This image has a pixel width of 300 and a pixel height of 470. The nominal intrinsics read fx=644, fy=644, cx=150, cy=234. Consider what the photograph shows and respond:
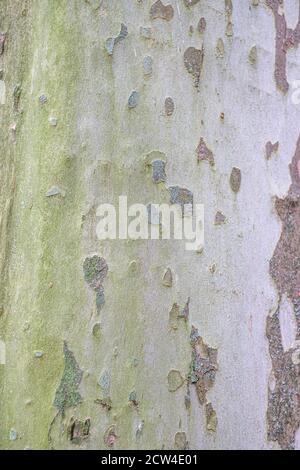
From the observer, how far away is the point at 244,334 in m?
1.08

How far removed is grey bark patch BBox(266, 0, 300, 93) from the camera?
3.76ft

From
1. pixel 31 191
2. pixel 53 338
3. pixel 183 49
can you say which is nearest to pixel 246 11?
pixel 183 49

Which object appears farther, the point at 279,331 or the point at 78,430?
the point at 279,331

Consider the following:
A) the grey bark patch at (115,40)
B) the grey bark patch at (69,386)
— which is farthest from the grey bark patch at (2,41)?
the grey bark patch at (69,386)

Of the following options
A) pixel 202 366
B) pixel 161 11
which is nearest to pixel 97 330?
pixel 202 366

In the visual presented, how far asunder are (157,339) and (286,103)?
48 centimetres

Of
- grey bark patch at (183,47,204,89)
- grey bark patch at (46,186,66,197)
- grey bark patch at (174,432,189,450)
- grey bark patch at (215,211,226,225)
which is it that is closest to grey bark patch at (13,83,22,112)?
grey bark patch at (46,186,66,197)

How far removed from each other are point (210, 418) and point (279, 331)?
0.20 metres

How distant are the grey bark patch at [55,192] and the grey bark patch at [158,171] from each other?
0.15 metres

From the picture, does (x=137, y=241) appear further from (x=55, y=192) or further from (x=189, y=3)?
(x=189, y=3)

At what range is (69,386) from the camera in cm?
101

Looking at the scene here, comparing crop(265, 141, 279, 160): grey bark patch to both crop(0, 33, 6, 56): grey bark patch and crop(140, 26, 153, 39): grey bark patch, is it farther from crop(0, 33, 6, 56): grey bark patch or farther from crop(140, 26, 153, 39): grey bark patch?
crop(0, 33, 6, 56): grey bark patch

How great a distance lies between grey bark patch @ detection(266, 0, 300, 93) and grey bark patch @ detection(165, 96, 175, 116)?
21 cm
